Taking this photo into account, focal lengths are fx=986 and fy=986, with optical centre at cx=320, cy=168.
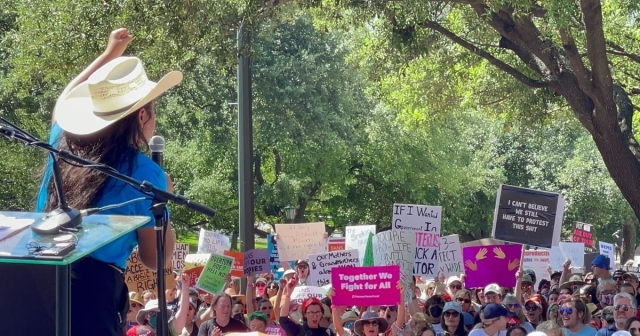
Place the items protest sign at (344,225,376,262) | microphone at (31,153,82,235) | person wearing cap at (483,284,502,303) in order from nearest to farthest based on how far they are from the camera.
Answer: microphone at (31,153,82,235), person wearing cap at (483,284,502,303), protest sign at (344,225,376,262)

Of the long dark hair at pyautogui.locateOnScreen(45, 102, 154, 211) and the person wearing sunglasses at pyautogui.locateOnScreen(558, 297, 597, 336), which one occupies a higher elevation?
the long dark hair at pyautogui.locateOnScreen(45, 102, 154, 211)

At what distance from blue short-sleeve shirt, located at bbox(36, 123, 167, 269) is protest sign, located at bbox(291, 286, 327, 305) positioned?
837cm

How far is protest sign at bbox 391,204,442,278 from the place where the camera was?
41.2ft

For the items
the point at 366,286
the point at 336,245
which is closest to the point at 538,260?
the point at 336,245

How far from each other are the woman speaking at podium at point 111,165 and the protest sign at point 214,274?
8.50 m

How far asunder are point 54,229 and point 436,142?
31.4 metres

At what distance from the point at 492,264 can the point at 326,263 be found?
211 cm

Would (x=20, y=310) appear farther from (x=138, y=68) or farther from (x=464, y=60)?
(x=464, y=60)

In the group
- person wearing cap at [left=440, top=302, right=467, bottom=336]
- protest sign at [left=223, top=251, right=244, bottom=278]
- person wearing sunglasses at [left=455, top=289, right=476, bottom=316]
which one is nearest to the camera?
person wearing cap at [left=440, top=302, right=467, bottom=336]

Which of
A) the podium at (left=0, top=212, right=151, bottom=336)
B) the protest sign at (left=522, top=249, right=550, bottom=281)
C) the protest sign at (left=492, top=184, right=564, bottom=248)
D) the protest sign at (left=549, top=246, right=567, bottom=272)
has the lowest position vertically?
the protest sign at (left=549, top=246, right=567, bottom=272)

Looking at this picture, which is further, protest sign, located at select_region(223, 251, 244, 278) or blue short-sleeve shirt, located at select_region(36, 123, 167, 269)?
protest sign, located at select_region(223, 251, 244, 278)

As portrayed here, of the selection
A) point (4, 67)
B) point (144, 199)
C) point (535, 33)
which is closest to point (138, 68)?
point (144, 199)

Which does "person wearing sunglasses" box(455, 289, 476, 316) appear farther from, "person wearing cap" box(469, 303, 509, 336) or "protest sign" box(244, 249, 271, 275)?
"protest sign" box(244, 249, 271, 275)

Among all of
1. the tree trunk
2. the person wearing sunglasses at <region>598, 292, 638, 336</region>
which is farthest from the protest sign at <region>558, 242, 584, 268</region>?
the tree trunk
